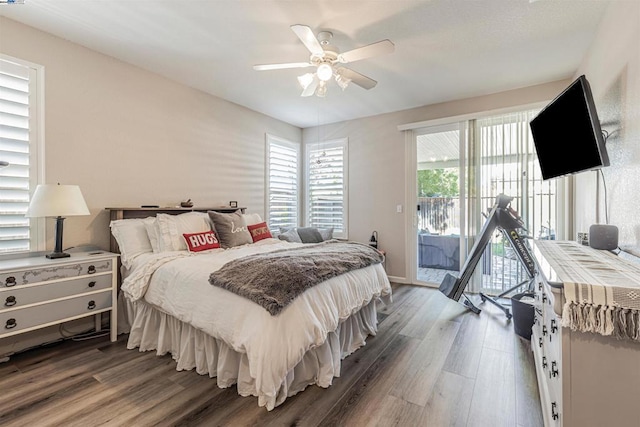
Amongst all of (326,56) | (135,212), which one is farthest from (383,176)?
(135,212)

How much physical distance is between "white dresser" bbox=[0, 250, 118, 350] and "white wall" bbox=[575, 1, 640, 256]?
3.67m

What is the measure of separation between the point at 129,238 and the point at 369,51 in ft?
8.71

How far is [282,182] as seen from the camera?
198 inches

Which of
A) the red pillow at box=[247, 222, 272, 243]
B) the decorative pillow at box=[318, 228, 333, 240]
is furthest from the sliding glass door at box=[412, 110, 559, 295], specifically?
the red pillow at box=[247, 222, 272, 243]

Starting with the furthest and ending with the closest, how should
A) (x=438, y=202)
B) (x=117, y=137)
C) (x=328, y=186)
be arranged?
(x=328, y=186)
(x=438, y=202)
(x=117, y=137)

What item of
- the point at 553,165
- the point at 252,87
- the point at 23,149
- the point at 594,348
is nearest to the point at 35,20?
the point at 23,149

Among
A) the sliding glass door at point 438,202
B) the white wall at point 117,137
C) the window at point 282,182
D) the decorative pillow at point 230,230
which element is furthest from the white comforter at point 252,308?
the window at point 282,182

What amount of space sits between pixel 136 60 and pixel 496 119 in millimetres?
4256

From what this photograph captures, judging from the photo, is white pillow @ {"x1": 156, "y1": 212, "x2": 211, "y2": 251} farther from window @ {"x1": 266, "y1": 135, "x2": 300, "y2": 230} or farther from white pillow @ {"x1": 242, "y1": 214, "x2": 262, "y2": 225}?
window @ {"x1": 266, "y1": 135, "x2": 300, "y2": 230}

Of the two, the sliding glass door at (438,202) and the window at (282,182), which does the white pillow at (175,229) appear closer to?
the window at (282,182)

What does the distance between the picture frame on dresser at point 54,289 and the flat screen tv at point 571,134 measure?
11.8 ft

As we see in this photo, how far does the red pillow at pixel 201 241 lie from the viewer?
2.71m

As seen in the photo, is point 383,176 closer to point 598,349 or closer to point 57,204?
point 598,349

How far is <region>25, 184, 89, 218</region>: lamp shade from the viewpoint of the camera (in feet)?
7.23
